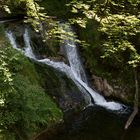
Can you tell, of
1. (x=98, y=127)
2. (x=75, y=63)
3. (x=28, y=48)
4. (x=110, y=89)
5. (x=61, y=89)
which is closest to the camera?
(x=98, y=127)

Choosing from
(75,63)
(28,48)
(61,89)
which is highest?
(28,48)

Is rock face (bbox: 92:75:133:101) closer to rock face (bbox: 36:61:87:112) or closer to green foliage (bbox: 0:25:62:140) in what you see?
rock face (bbox: 36:61:87:112)

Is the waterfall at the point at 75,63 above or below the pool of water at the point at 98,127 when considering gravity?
above

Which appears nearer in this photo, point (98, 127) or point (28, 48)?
point (98, 127)

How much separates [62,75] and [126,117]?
13.6ft

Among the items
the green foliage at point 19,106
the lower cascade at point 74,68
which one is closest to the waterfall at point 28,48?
the lower cascade at point 74,68

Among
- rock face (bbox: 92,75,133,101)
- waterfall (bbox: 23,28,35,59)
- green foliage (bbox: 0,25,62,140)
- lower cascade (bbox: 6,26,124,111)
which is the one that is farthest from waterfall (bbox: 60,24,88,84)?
green foliage (bbox: 0,25,62,140)

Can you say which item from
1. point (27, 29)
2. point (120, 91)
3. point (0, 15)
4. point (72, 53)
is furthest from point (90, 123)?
point (0, 15)

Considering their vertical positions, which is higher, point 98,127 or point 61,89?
point 61,89

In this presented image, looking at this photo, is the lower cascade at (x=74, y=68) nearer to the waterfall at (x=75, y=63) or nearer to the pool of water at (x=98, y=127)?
the waterfall at (x=75, y=63)

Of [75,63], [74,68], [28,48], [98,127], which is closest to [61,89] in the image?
[74,68]

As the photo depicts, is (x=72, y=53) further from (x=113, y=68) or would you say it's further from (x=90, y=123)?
(x=90, y=123)

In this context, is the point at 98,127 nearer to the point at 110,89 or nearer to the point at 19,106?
the point at 110,89

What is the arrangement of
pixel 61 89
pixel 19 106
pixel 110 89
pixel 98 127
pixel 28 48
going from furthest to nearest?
pixel 28 48, pixel 110 89, pixel 61 89, pixel 98 127, pixel 19 106
